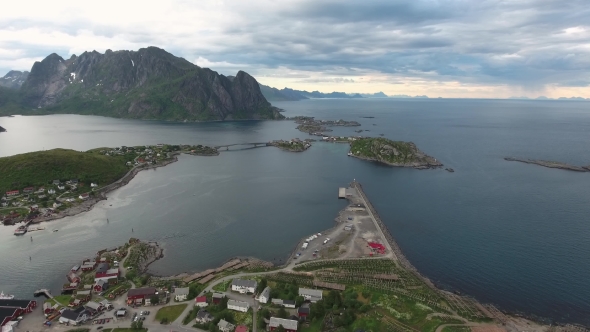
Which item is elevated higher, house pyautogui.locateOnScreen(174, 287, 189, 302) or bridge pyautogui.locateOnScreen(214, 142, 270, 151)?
bridge pyautogui.locateOnScreen(214, 142, 270, 151)

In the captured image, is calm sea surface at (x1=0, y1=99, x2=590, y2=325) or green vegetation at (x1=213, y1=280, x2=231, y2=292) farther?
calm sea surface at (x1=0, y1=99, x2=590, y2=325)

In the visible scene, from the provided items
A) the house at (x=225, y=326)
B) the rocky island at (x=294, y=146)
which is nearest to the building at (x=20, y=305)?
the house at (x=225, y=326)

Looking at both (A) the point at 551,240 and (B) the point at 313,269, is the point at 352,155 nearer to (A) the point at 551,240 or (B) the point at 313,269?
(A) the point at 551,240

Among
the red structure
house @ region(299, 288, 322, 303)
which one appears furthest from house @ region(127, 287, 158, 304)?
the red structure

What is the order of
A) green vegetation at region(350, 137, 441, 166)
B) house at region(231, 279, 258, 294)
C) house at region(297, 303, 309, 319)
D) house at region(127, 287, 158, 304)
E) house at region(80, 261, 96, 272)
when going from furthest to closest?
green vegetation at region(350, 137, 441, 166) < house at region(80, 261, 96, 272) < house at region(231, 279, 258, 294) < house at region(127, 287, 158, 304) < house at region(297, 303, 309, 319)

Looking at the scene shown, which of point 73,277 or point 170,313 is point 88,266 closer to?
point 73,277

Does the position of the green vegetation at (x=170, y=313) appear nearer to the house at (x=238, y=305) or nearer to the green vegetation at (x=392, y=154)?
the house at (x=238, y=305)

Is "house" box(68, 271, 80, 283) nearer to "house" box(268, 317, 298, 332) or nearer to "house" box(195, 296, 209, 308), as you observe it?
"house" box(195, 296, 209, 308)

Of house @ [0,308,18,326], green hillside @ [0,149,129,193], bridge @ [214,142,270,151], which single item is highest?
bridge @ [214,142,270,151]
